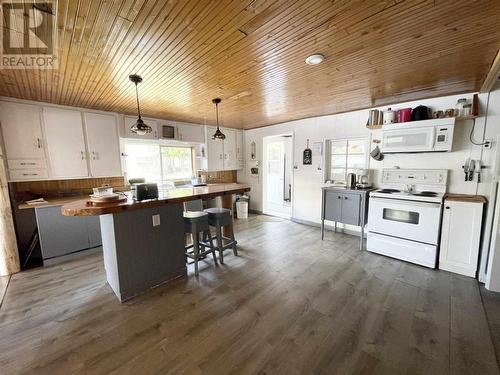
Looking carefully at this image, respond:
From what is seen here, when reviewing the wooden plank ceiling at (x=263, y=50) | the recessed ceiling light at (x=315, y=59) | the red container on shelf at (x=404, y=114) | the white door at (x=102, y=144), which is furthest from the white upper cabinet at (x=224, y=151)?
the red container on shelf at (x=404, y=114)

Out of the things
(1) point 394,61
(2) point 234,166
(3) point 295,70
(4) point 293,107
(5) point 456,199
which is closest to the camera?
(1) point 394,61

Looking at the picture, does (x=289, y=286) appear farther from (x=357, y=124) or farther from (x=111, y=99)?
(x=111, y=99)

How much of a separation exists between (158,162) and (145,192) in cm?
246

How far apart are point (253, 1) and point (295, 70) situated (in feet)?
3.54

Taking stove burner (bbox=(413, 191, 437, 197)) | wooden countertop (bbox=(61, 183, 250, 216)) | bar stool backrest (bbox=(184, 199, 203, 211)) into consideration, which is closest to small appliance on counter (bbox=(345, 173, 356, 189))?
stove burner (bbox=(413, 191, 437, 197))

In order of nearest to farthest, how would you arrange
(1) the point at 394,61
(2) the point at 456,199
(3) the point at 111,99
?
(1) the point at 394,61 < (2) the point at 456,199 < (3) the point at 111,99

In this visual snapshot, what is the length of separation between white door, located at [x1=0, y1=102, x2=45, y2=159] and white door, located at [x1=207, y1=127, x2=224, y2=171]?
2.95 metres

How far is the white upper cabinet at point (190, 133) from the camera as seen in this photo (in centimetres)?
473

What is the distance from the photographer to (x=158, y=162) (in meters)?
4.59

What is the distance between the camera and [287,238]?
159 inches

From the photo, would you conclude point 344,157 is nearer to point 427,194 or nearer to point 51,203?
point 427,194

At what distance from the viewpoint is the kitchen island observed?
2170mm

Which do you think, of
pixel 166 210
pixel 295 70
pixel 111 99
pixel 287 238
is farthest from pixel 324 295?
pixel 111 99

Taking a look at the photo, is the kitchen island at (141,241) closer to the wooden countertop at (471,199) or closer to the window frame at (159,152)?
the window frame at (159,152)
